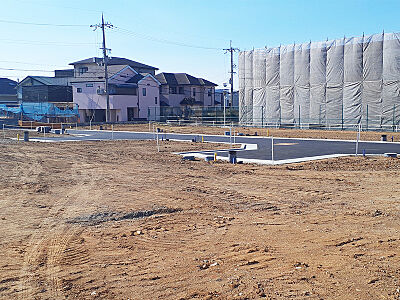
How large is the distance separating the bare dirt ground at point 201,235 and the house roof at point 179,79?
204 feet

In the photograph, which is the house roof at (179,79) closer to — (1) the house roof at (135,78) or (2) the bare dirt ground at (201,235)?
(1) the house roof at (135,78)

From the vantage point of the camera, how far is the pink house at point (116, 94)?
66312 mm

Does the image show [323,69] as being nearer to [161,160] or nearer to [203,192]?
[161,160]

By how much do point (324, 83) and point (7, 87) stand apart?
238ft

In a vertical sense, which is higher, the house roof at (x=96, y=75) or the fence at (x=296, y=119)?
the house roof at (x=96, y=75)

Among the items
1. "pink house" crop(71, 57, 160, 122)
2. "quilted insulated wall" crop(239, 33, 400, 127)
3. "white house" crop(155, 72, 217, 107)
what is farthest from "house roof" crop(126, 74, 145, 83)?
"quilted insulated wall" crop(239, 33, 400, 127)

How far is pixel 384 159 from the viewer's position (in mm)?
20281

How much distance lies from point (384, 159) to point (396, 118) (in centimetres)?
2276

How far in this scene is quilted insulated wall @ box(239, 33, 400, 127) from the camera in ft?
136

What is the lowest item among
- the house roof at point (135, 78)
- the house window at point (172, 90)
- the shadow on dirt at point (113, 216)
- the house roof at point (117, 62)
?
the shadow on dirt at point (113, 216)

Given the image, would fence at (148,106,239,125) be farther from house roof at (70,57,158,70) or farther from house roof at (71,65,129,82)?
house roof at (70,57,158,70)

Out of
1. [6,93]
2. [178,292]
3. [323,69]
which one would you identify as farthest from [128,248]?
[6,93]

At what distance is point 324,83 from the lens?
4575cm

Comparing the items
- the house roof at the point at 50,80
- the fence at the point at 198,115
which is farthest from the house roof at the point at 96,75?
the house roof at the point at 50,80
